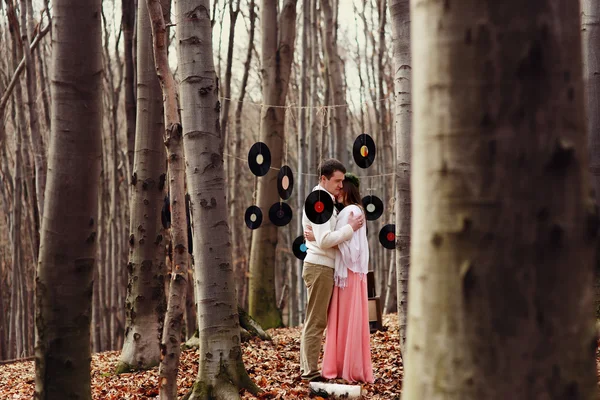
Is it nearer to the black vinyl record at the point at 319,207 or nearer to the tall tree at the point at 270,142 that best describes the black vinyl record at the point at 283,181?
the tall tree at the point at 270,142

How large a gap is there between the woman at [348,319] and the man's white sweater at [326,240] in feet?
0.19

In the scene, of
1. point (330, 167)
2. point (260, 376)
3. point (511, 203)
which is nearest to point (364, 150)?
point (330, 167)

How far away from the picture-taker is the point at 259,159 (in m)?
10.2

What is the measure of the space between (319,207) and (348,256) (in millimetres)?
499

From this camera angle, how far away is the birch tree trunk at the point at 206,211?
17.2 ft

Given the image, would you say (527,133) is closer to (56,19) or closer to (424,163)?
(424,163)

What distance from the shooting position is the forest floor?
19.9 ft

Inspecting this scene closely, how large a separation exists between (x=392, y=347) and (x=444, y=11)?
7173mm

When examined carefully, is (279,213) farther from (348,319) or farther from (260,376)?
(348,319)

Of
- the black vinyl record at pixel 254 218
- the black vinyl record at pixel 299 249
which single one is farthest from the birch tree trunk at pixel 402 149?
the black vinyl record at pixel 254 218

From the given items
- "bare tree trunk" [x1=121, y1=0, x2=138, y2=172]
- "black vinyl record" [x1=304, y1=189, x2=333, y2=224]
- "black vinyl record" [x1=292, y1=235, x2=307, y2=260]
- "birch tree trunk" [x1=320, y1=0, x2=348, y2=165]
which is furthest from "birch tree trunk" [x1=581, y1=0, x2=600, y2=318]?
"birch tree trunk" [x1=320, y1=0, x2=348, y2=165]

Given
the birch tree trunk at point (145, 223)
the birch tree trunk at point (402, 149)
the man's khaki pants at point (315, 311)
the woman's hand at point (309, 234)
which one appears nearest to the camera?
the birch tree trunk at point (402, 149)

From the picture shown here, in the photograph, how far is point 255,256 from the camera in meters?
11.0

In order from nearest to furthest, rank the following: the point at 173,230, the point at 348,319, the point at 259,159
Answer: the point at 173,230 < the point at 348,319 < the point at 259,159
